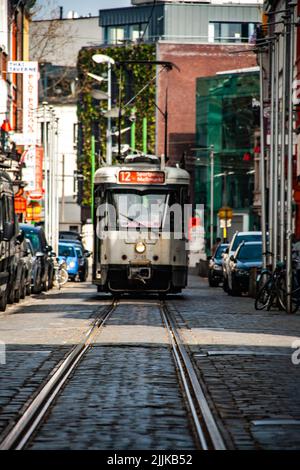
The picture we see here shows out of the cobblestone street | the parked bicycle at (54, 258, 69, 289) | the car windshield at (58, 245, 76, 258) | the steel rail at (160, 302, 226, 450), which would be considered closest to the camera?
the steel rail at (160, 302, 226, 450)

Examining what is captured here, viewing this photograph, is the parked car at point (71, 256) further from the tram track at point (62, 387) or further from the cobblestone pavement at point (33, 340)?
the tram track at point (62, 387)

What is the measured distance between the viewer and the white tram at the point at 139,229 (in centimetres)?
3484

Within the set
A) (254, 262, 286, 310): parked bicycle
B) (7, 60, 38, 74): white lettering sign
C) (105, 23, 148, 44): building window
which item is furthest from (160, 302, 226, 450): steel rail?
(105, 23, 148, 44): building window

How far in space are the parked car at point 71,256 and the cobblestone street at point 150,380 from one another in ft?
103

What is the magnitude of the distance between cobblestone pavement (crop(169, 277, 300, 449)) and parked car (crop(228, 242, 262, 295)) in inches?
401

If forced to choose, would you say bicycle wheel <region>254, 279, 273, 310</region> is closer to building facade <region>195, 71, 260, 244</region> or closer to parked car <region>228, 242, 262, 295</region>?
parked car <region>228, 242, 262, 295</region>

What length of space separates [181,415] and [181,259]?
78.0ft

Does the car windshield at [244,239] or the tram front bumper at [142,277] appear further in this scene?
the car windshield at [244,239]

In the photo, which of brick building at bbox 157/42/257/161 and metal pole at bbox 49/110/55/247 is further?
brick building at bbox 157/42/257/161

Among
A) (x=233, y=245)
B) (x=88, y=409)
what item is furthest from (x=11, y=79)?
(x=88, y=409)

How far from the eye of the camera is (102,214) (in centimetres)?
3506

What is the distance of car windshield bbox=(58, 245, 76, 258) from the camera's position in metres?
59.9

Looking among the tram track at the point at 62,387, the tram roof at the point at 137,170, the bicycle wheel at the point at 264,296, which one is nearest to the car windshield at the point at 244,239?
the tram roof at the point at 137,170

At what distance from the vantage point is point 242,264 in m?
40.2
